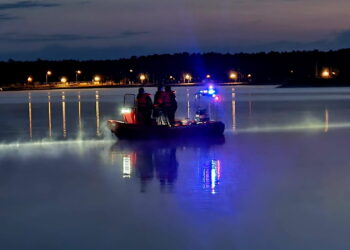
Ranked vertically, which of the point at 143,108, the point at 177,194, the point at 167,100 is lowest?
the point at 177,194

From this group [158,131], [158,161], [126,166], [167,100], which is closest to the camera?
[126,166]

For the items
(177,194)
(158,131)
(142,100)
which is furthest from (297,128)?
(177,194)

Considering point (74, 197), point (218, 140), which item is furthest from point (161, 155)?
point (74, 197)

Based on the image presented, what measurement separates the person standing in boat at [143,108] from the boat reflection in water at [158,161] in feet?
3.44

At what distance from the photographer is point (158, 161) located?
65.8 feet

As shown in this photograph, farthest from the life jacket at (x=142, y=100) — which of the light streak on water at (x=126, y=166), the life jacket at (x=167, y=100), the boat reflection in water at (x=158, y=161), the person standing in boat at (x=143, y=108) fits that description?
the light streak on water at (x=126, y=166)

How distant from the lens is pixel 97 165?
63.8ft

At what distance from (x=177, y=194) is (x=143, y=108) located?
11.4 meters

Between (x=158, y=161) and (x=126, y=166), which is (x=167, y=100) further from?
(x=126, y=166)

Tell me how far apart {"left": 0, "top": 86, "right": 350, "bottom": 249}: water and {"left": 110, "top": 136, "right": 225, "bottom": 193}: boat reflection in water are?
1.1 inches

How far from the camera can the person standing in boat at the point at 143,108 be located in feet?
83.7

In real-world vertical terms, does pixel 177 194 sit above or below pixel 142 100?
below

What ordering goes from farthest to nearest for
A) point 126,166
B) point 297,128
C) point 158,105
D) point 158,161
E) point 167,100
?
point 297,128 < point 158,105 < point 167,100 < point 158,161 < point 126,166

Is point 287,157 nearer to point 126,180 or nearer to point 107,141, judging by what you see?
point 126,180
